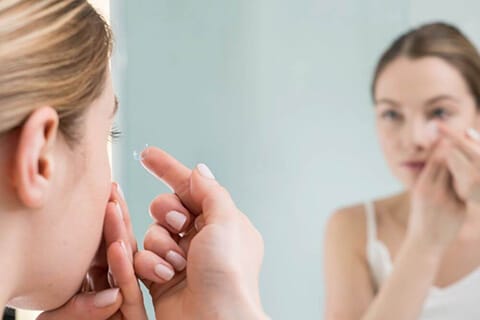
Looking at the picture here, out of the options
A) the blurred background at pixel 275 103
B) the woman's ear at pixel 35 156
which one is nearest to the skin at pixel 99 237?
the woman's ear at pixel 35 156

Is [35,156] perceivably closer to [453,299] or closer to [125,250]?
[125,250]

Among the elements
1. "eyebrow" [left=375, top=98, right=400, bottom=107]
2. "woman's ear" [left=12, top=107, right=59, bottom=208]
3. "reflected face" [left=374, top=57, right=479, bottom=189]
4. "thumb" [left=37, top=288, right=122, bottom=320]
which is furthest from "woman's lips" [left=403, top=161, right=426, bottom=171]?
"woman's ear" [left=12, top=107, right=59, bottom=208]

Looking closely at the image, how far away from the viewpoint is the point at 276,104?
1.36 metres

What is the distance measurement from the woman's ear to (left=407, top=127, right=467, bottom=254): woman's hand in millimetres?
900

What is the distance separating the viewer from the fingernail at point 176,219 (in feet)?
2.36

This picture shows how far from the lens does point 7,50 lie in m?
0.50

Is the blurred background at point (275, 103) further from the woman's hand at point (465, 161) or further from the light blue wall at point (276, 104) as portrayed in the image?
the woman's hand at point (465, 161)

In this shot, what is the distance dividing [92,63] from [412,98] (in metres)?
0.85

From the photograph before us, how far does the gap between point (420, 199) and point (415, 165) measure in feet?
0.20

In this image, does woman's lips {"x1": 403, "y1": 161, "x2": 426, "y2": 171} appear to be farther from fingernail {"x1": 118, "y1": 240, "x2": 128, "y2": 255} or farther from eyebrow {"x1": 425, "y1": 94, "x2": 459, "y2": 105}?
fingernail {"x1": 118, "y1": 240, "x2": 128, "y2": 255}

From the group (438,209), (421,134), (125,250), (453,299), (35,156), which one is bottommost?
(453,299)

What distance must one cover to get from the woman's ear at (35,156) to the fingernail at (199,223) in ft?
0.69

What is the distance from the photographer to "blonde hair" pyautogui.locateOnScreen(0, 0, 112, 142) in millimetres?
499

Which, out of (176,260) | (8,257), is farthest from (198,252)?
(8,257)
